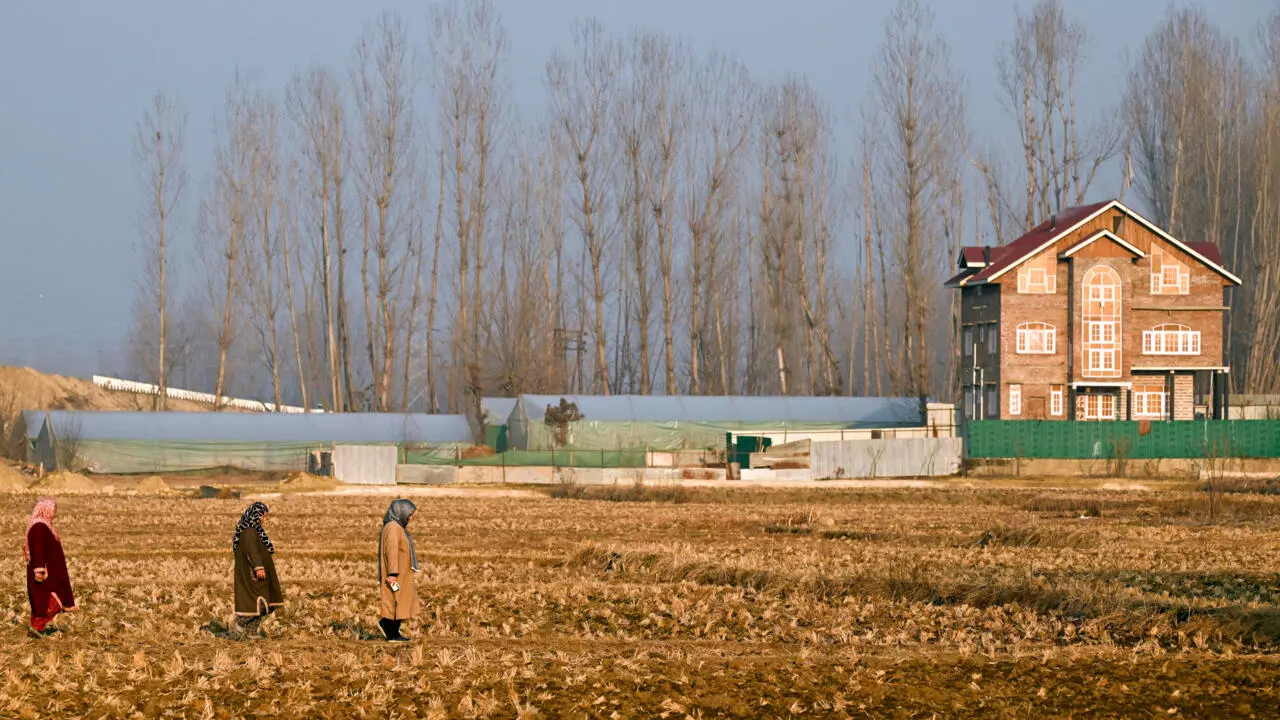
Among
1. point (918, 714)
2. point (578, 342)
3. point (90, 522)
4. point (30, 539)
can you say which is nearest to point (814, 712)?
point (918, 714)

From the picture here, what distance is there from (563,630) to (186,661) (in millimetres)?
4880

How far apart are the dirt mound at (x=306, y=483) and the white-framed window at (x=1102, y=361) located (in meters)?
32.0

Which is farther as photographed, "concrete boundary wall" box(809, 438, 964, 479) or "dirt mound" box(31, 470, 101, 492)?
"concrete boundary wall" box(809, 438, 964, 479)

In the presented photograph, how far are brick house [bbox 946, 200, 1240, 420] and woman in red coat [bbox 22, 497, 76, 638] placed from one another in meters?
51.0

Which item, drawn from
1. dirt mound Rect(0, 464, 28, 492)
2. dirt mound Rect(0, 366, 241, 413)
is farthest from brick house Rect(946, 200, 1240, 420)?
dirt mound Rect(0, 366, 241, 413)

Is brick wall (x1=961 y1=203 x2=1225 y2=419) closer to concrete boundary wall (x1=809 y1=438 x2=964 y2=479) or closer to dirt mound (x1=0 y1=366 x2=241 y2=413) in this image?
concrete boundary wall (x1=809 y1=438 x2=964 y2=479)

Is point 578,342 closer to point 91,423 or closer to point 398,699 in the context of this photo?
point 91,423

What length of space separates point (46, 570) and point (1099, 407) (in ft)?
178

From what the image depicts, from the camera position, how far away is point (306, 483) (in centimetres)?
4922

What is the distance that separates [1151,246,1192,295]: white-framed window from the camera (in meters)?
62.8

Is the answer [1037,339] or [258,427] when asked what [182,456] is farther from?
[1037,339]

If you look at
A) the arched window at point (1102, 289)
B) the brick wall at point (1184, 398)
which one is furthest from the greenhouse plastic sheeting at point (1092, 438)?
the arched window at point (1102, 289)

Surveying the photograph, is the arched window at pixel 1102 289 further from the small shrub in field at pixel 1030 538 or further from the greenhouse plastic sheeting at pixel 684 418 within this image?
the small shrub in field at pixel 1030 538

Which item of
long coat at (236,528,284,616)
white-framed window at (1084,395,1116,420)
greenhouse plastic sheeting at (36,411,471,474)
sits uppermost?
white-framed window at (1084,395,1116,420)
